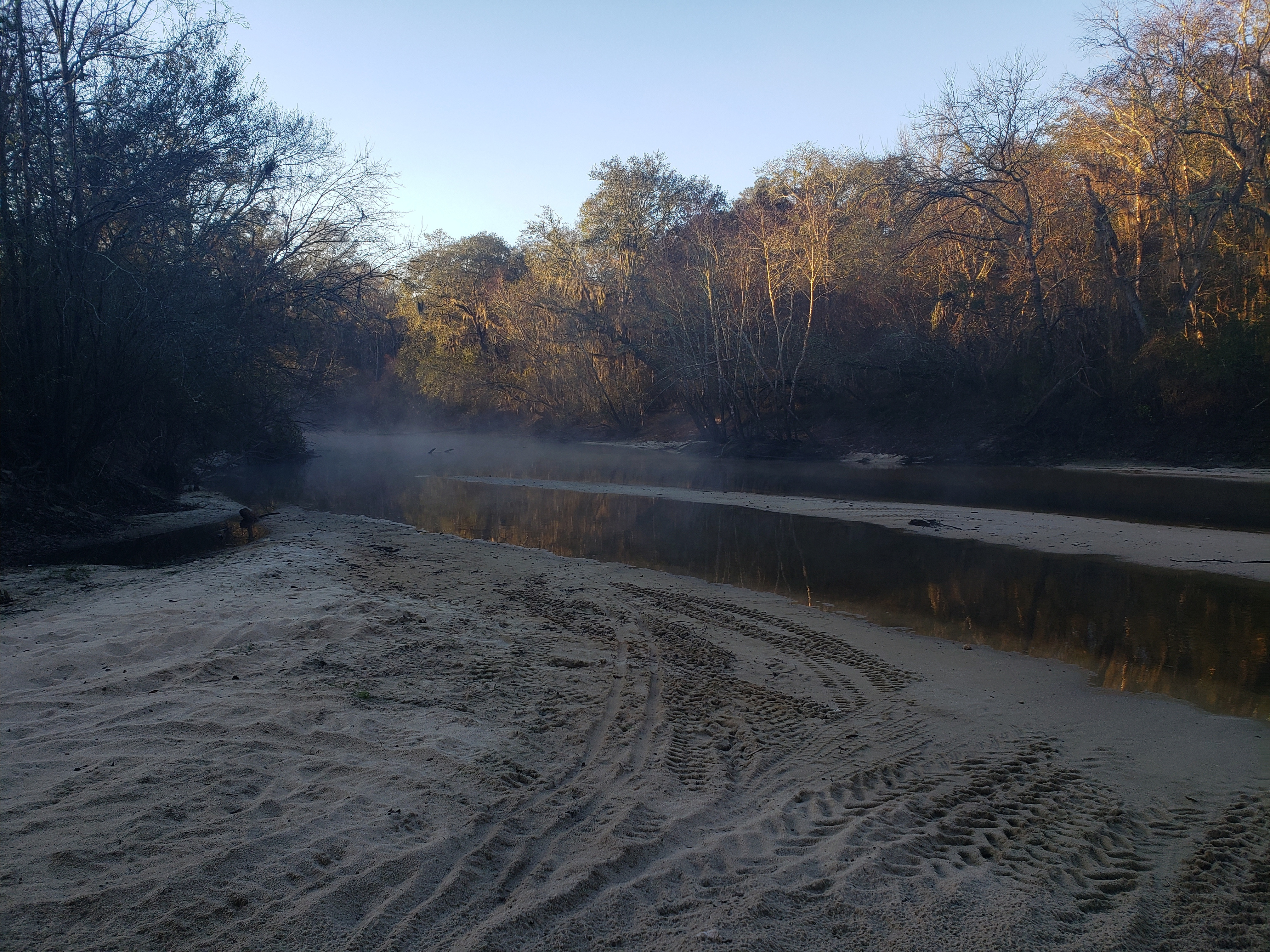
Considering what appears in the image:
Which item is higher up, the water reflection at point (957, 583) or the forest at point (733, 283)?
the forest at point (733, 283)

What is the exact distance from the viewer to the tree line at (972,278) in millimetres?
21281

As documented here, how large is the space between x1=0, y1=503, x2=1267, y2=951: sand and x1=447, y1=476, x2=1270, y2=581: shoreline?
594 centimetres

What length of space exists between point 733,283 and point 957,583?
21.5 meters

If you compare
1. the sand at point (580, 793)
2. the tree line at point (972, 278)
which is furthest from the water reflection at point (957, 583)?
the tree line at point (972, 278)

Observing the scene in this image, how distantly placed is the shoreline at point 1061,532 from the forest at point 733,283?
10.6 metres

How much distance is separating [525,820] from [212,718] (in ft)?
6.86

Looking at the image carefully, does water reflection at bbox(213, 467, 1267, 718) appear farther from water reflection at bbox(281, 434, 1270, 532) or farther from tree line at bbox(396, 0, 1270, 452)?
tree line at bbox(396, 0, 1270, 452)

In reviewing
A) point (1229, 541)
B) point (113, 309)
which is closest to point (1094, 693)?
point (1229, 541)

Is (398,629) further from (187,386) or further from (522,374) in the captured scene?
(522,374)

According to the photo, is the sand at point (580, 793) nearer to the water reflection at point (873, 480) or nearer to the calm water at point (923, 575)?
the calm water at point (923, 575)

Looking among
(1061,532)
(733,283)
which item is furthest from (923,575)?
(733,283)

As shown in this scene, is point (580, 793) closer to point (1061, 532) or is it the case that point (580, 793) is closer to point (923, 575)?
point (923, 575)

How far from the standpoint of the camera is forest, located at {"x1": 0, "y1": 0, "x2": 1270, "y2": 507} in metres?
11.5

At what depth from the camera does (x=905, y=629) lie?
790cm
